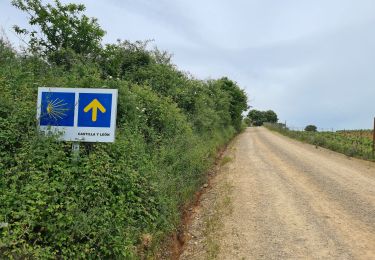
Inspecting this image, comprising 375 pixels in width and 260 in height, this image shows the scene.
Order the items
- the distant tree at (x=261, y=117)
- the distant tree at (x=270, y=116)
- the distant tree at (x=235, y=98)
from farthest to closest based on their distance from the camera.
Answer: the distant tree at (x=270, y=116), the distant tree at (x=261, y=117), the distant tree at (x=235, y=98)

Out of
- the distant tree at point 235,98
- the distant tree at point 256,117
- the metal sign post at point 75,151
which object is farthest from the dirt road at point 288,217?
the distant tree at point 256,117

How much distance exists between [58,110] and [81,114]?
363 millimetres

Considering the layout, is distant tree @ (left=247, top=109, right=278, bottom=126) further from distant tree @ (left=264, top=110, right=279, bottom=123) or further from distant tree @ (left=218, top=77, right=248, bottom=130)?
distant tree @ (left=218, top=77, right=248, bottom=130)

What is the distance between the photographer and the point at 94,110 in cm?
586

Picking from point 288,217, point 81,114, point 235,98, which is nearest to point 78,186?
point 81,114

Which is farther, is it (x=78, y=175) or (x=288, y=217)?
(x=288, y=217)

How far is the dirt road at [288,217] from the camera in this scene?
6.18 m

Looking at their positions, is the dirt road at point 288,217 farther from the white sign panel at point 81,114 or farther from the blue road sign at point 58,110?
the blue road sign at point 58,110

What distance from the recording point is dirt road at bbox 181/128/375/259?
6180mm

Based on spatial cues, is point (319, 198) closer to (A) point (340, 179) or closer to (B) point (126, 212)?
(A) point (340, 179)

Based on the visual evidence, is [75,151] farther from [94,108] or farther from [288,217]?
[288,217]

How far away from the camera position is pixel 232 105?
40281 mm

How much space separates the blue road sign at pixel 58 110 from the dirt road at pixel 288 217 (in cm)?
291

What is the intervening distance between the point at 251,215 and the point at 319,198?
94.1 inches
